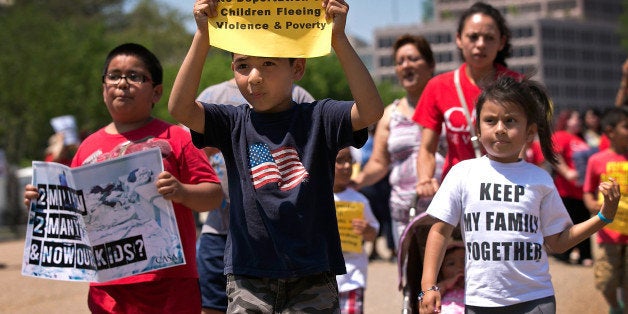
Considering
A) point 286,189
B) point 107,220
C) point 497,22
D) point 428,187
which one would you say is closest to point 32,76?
point 497,22

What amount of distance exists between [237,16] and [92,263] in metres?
1.67

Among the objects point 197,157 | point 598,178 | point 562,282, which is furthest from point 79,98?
point 197,157

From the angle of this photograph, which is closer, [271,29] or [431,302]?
[271,29]

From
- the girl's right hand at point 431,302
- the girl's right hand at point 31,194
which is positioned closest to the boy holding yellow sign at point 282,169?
the girl's right hand at point 431,302

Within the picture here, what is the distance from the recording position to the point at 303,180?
4.71 meters

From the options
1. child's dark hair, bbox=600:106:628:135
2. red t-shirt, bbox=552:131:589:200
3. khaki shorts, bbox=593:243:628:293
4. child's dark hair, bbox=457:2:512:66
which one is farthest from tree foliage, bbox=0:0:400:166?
child's dark hair, bbox=457:2:512:66

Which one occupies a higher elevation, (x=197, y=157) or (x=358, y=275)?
(x=197, y=157)

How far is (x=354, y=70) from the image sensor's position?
4.63 m

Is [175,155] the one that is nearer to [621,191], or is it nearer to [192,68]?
[192,68]

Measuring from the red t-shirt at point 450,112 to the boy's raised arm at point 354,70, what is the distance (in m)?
2.02

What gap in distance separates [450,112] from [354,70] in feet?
6.89

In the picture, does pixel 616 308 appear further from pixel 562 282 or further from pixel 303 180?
pixel 303 180

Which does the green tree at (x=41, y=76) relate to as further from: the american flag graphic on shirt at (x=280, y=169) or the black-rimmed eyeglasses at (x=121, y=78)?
the american flag graphic on shirt at (x=280, y=169)

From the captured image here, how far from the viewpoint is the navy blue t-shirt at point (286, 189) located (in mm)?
4680
